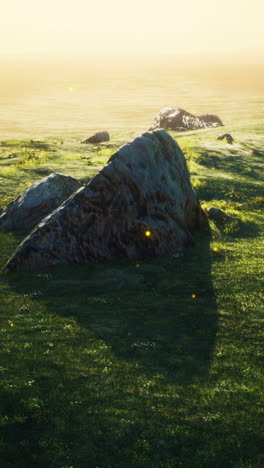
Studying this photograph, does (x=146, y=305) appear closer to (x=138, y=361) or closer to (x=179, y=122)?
(x=138, y=361)

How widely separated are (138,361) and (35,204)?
Result: 21980 mm

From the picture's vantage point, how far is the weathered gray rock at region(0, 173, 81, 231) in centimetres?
3862

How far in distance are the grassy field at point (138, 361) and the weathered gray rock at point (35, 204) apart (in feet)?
10.9

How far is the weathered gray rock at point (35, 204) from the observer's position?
38.6m

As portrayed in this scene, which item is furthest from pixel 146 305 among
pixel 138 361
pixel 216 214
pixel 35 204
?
pixel 35 204

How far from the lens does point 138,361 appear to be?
1997 centimetres

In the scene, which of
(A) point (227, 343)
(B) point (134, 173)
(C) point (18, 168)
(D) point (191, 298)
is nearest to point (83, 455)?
(A) point (227, 343)

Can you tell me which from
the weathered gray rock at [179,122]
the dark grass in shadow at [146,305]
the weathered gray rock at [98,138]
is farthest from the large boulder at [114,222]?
the weathered gray rock at [179,122]

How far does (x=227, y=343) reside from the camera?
21453mm

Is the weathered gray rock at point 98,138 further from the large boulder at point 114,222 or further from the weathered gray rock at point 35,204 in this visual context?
the large boulder at point 114,222

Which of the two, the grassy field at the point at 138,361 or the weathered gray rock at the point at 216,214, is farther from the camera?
the weathered gray rock at the point at 216,214

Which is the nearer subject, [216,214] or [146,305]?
[146,305]

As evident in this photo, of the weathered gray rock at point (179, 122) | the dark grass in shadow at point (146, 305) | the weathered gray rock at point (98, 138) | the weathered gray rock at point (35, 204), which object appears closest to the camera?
the dark grass in shadow at point (146, 305)

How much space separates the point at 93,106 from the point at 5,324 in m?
172
